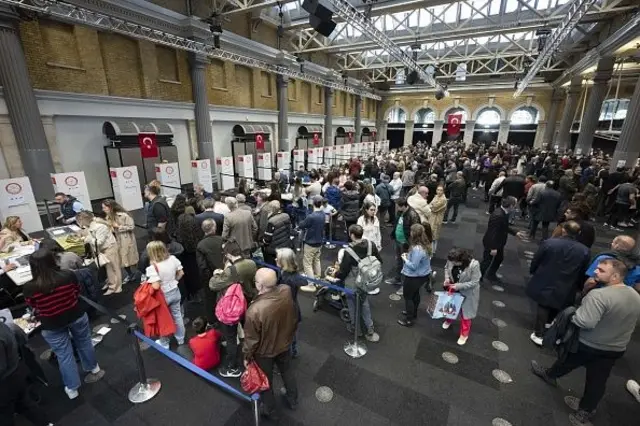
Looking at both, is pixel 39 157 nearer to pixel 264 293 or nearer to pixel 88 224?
pixel 88 224

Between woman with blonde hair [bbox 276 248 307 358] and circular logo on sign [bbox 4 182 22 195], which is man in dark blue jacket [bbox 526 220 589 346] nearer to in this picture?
woman with blonde hair [bbox 276 248 307 358]

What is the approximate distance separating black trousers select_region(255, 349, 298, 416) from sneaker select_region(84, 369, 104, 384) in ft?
6.51

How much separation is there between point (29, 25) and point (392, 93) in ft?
84.3

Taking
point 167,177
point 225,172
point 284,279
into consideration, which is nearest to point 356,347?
point 284,279

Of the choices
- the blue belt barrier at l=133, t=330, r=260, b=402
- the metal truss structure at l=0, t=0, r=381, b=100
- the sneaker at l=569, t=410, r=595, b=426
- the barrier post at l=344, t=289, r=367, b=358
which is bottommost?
the sneaker at l=569, t=410, r=595, b=426

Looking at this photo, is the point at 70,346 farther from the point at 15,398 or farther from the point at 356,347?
the point at 356,347

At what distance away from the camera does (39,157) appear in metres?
7.14

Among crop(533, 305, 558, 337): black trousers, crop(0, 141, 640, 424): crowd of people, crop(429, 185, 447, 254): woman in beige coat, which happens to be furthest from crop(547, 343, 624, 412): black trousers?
crop(429, 185, 447, 254): woman in beige coat

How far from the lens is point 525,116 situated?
23719 mm

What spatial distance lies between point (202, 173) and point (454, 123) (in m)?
22.4

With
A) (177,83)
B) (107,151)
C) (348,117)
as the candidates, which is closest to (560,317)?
(107,151)

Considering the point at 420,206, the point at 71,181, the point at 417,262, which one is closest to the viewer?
the point at 417,262

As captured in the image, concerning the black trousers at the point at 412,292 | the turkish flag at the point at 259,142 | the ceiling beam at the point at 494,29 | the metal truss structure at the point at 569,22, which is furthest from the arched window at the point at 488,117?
the black trousers at the point at 412,292

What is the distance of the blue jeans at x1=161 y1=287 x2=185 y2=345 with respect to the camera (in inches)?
128
